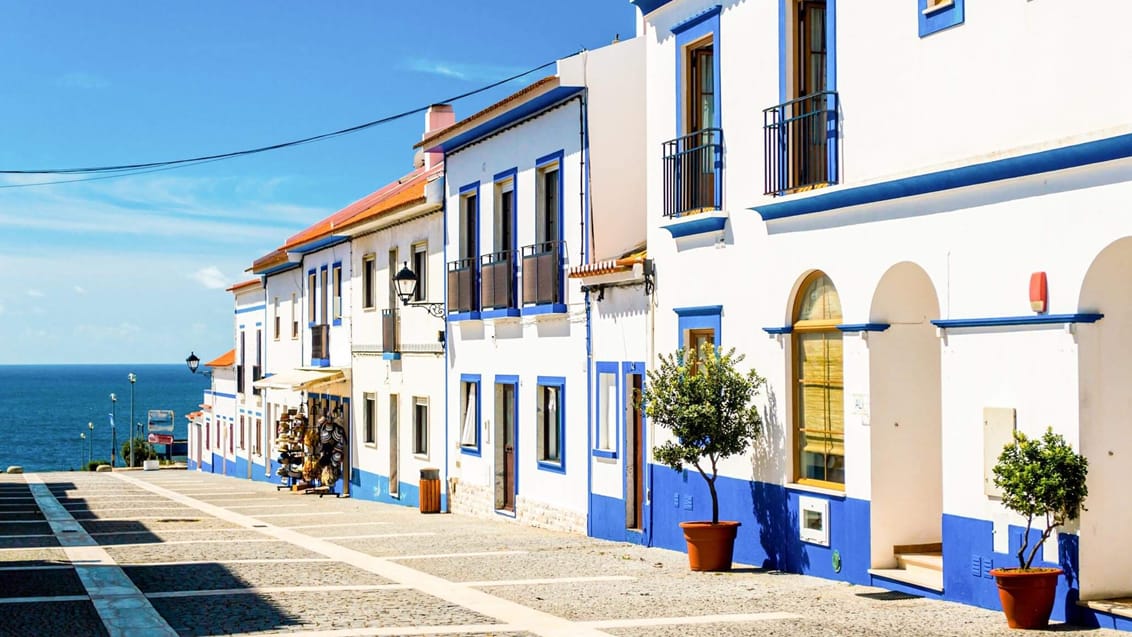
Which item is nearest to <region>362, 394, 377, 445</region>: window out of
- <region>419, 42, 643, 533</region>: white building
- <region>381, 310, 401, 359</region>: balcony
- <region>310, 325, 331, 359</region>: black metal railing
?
<region>381, 310, 401, 359</region>: balcony

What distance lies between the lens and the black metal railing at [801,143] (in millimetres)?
12711

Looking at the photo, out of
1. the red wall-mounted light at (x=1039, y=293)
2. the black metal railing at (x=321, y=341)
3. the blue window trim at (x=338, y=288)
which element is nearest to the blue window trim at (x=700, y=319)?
the red wall-mounted light at (x=1039, y=293)

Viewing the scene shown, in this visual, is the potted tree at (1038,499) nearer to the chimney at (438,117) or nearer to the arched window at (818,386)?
the arched window at (818,386)

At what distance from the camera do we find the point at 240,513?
2422 cm

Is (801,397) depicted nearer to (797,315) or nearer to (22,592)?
(797,315)

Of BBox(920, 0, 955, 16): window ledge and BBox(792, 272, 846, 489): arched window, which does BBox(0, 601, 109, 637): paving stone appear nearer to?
BBox(792, 272, 846, 489): arched window

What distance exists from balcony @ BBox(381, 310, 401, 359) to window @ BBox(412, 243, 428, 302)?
4.23ft

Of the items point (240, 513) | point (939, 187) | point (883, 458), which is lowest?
point (240, 513)

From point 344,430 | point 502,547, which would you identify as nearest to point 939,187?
point 502,547

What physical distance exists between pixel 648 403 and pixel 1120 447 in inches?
220

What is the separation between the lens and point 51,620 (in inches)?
429

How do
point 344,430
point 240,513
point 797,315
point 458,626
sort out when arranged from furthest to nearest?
point 344,430, point 240,513, point 797,315, point 458,626

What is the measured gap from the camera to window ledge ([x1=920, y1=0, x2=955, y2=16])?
11047 millimetres

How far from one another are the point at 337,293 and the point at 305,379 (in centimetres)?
249
